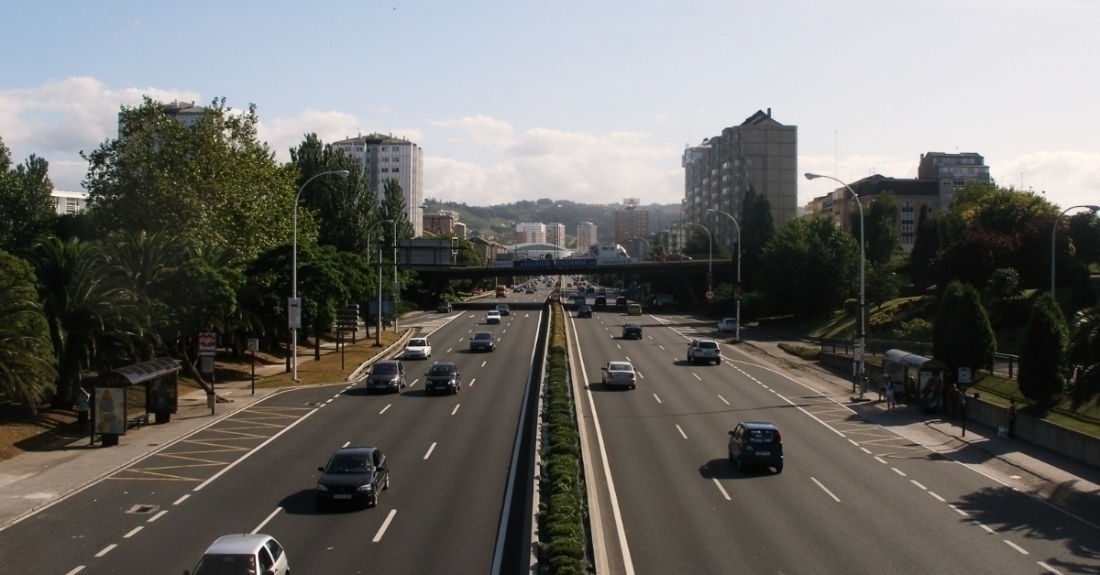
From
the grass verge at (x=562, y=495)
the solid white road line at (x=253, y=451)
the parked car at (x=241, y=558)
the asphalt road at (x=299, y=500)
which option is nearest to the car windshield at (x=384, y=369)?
the asphalt road at (x=299, y=500)

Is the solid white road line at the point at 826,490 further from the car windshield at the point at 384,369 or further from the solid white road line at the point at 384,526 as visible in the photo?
the car windshield at the point at 384,369

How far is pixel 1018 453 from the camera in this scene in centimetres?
3250

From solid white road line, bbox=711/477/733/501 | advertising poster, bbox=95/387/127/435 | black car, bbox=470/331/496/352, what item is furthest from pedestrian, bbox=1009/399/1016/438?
black car, bbox=470/331/496/352

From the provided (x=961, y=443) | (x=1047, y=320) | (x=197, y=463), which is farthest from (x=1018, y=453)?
(x=197, y=463)

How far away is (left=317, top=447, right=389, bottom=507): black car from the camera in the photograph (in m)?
22.9

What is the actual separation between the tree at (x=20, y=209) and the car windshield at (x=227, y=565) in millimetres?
42421

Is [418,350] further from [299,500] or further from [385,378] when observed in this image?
[299,500]

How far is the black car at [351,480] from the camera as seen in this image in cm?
2292

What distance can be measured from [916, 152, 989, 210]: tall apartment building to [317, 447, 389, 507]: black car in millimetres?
149288

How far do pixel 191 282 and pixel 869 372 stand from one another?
32340mm

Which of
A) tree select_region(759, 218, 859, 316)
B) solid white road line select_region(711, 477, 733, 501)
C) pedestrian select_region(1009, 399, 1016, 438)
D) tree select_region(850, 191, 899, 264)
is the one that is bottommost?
solid white road line select_region(711, 477, 733, 501)

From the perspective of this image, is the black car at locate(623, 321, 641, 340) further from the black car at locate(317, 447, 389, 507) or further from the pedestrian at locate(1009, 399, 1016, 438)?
the black car at locate(317, 447, 389, 507)

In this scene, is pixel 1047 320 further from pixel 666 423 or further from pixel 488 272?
pixel 488 272

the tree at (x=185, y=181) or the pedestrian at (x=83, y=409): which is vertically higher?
the tree at (x=185, y=181)
